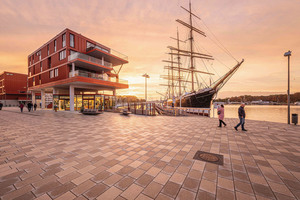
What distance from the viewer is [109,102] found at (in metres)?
26.4

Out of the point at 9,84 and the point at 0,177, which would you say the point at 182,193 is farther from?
the point at 9,84

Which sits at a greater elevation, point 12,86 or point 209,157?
point 12,86

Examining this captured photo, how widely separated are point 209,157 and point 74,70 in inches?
962

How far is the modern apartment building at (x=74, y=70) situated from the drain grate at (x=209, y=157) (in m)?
19.9

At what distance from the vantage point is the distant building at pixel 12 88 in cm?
5400

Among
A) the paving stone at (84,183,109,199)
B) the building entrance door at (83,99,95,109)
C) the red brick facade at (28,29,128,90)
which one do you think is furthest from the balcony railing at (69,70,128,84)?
the paving stone at (84,183,109,199)

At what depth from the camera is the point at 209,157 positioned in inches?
150

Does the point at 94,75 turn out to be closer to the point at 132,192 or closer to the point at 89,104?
the point at 89,104

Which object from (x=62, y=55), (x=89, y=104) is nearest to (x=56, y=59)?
(x=62, y=55)

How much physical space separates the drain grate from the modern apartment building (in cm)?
1992

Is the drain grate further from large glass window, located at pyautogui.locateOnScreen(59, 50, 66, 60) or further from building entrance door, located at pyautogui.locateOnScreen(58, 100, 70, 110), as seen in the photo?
building entrance door, located at pyautogui.locateOnScreen(58, 100, 70, 110)

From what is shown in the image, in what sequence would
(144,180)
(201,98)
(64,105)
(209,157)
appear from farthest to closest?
(201,98), (64,105), (209,157), (144,180)

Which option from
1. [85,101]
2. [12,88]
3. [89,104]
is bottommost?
[89,104]

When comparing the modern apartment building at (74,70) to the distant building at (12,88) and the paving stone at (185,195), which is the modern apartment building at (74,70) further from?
the distant building at (12,88)
